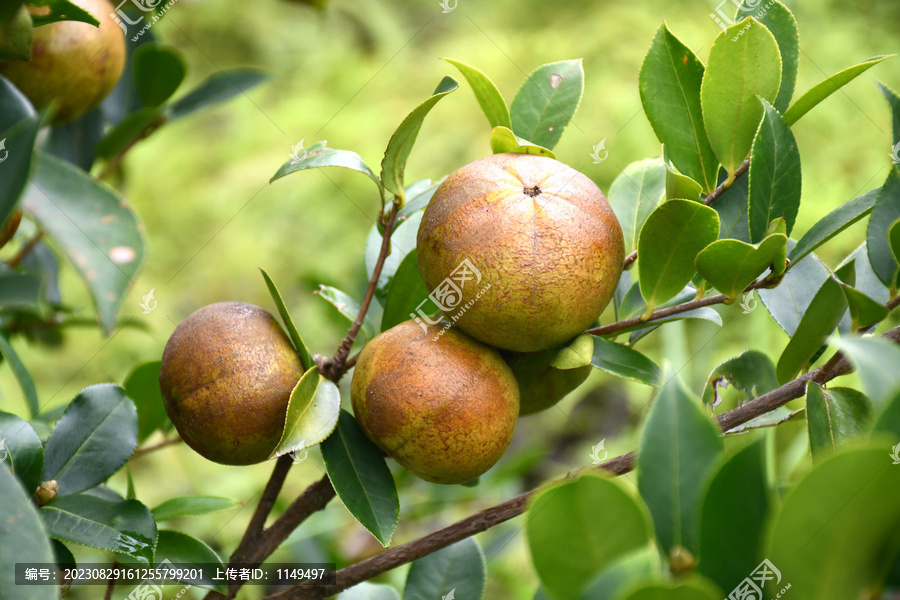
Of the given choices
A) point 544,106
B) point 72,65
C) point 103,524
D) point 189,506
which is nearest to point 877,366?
point 544,106

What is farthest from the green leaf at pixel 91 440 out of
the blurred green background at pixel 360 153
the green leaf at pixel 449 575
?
the blurred green background at pixel 360 153

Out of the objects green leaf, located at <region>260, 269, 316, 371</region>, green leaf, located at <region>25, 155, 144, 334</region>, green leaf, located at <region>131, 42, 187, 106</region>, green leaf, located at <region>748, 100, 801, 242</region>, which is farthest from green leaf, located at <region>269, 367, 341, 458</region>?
green leaf, located at <region>131, 42, 187, 106</region>

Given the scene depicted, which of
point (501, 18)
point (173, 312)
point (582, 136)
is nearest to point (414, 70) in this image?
point (501, 18)

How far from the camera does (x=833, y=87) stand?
51 centimetres

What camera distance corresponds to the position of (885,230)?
469mm

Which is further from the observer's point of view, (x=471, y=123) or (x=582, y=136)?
(x=471, y=123)

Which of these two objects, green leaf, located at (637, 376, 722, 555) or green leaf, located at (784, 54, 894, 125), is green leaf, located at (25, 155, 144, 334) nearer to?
green leaf, located at (637, 376, 722, 555)

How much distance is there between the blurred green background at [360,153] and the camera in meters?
1.94

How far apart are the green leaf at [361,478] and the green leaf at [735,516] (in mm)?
240

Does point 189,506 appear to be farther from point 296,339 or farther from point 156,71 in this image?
point 156,71

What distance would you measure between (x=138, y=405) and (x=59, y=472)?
16 centimetres

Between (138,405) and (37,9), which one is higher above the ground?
(37,9)

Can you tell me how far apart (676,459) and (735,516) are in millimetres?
35

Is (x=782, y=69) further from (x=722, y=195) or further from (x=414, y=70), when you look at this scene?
(x=414, y=70)
